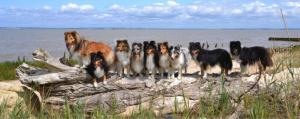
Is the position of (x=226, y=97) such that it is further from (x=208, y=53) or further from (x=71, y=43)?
(x=71, y=43)

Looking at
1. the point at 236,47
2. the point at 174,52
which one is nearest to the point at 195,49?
the point at 174,52

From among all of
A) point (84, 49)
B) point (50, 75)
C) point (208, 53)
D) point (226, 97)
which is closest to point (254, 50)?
point (208, 53)

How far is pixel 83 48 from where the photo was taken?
6.73 meters

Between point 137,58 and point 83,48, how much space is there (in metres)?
1.64

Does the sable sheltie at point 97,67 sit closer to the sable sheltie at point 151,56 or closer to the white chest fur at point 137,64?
the white chest fur at point 137,64

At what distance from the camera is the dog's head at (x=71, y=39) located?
652 centimetres

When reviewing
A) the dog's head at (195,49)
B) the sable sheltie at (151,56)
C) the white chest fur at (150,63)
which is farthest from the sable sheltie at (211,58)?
Result: the white chest fur at (150,63)

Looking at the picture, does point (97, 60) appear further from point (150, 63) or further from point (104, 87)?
point (150, 63)

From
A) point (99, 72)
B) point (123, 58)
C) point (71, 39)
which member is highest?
point (71, 39)

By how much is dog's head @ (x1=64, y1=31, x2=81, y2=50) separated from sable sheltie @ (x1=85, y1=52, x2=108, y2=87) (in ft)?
3.35

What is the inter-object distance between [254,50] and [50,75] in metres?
5.13

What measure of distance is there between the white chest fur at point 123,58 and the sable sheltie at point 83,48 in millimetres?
450

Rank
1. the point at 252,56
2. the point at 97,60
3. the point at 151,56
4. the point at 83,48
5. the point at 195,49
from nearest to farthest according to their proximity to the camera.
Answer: the point at 97,60 < the point at 151,56 < the point at 252,56 < the point at 195,49 < the point at 83,48

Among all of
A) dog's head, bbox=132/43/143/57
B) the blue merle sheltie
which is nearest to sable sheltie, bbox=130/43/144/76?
dog's head, bbox=132/43/143/57
